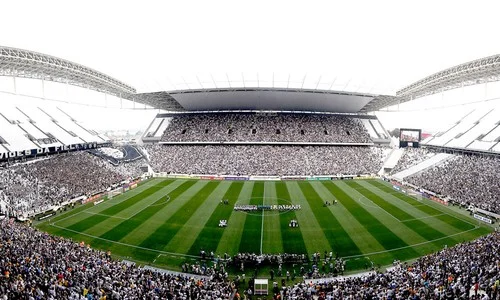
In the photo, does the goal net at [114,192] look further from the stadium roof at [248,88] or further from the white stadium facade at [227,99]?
the stadium roof at [248,88]

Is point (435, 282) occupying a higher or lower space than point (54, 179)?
lower

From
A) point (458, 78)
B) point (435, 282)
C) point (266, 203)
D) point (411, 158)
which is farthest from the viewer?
point (411, 158)

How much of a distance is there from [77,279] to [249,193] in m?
23.7

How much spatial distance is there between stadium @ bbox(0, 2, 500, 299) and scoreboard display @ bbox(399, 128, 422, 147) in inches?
13.0

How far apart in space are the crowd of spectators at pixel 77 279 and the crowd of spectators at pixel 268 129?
4179 centimetres

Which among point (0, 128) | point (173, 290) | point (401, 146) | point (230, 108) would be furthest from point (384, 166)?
point (0, 128)

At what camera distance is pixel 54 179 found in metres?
35.1

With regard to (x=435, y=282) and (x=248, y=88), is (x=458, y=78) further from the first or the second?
(x=435, y=282)

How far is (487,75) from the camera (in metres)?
41.8

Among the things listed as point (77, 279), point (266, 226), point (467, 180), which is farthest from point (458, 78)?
point (77, 279)

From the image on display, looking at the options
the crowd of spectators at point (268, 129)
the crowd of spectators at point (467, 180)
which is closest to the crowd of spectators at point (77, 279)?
the crowd of spectators at point (467, 180)

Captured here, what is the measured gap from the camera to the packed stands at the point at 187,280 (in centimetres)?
1241

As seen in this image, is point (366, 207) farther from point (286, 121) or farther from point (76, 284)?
point (286, 121)

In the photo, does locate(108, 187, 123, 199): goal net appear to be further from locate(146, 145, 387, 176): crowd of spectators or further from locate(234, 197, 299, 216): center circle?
locate(234, 197, 299, 216): center circle
